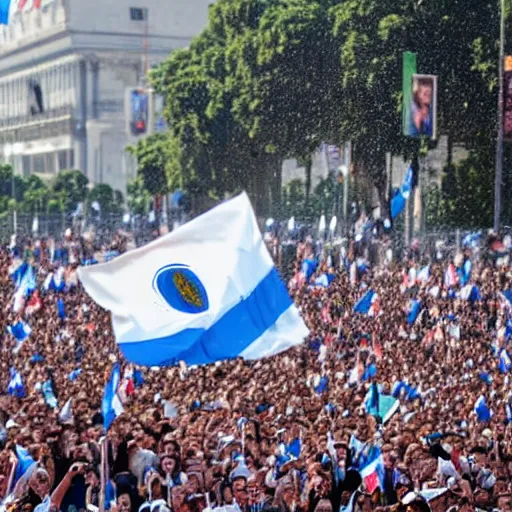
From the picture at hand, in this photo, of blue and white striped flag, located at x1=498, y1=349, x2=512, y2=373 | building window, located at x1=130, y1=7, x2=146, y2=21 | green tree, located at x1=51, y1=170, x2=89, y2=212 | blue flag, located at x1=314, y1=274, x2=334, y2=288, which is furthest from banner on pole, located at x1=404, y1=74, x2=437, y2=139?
blue and white striped flag, located at x1=498, y1=349, x2=512, y2=373

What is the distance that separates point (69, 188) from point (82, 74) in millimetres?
4382

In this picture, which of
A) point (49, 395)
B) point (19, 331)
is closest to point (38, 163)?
point (19, 331)

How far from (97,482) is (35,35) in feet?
146

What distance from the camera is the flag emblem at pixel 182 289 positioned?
17.9m

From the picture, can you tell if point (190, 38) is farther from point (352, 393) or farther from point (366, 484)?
point (366, 484)

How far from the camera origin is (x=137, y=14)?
70188 mm

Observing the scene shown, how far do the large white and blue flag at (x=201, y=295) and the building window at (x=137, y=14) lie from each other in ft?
168

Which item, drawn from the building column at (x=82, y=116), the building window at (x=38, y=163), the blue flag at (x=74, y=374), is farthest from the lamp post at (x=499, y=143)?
the building column at (x=82, y=116)

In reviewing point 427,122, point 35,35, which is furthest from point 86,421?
point 35,35

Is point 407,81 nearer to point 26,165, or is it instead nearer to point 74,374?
point 26,165

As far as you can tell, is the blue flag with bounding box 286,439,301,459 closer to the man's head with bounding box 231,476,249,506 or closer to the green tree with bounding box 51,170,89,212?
the man's head with bounding box 231,476,249,506

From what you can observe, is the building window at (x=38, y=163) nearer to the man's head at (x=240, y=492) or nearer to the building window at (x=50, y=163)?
the building window at (x=50, y=163)

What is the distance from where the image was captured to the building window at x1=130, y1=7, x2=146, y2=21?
69125 mm

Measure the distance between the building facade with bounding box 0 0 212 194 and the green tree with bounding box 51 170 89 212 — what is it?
38 centimetres
